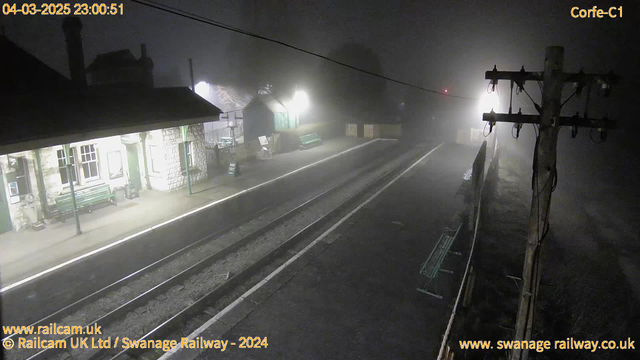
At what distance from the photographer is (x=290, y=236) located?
12.8 meters

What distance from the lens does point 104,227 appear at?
13.2 meters

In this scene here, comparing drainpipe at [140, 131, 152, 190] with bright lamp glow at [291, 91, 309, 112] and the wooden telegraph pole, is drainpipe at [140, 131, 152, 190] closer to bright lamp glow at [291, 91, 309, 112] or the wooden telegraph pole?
the wooden telegraph pole

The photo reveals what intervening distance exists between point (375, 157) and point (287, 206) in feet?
43.8

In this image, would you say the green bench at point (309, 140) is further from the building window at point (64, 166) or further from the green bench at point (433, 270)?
the green bench at point (433, 270)

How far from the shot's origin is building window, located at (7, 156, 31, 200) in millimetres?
12550

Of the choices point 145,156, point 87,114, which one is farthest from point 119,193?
point 87,114

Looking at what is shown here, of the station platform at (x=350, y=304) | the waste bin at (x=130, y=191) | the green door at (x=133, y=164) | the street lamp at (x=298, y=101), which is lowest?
the station platform at (x=350, y=304)

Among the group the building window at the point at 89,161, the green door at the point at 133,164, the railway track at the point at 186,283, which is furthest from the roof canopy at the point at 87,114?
the railway track at the point at 186,283

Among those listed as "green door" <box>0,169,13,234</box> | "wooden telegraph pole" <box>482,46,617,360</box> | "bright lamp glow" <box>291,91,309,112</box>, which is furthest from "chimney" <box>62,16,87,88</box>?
"bright lamp glow" <box>291,91,309,112</box>

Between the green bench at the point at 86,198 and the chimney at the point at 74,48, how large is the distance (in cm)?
516

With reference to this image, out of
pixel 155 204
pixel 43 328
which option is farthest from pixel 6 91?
pixel 43 328

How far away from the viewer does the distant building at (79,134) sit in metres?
12.5

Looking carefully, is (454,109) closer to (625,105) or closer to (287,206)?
(625,105)

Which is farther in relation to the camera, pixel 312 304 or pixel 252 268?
pixel 252 268
